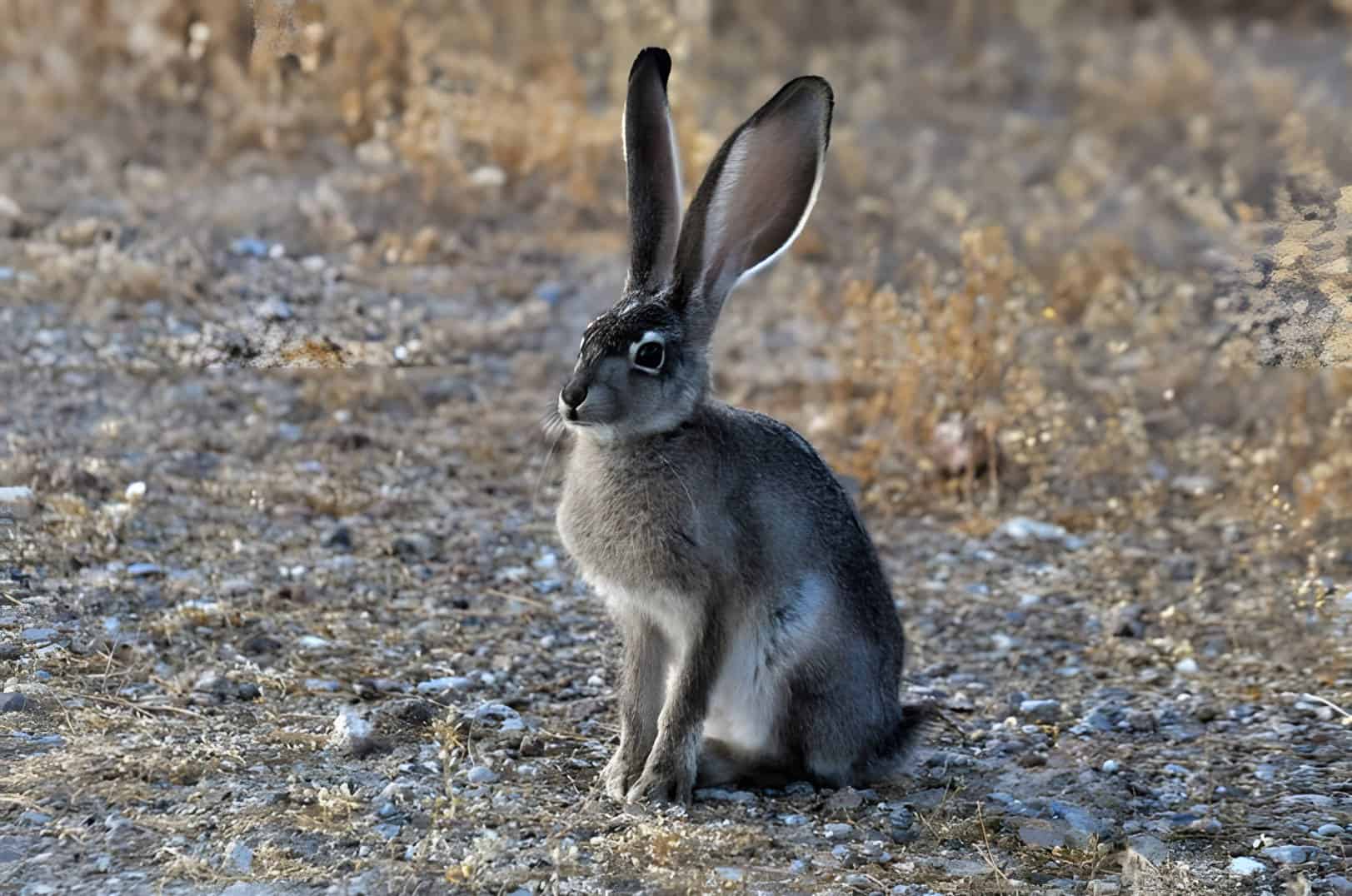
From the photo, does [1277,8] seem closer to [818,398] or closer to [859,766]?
[818,398]

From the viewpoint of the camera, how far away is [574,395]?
157 inches

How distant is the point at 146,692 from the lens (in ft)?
14.8

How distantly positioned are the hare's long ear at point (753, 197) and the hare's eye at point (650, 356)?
0.17m

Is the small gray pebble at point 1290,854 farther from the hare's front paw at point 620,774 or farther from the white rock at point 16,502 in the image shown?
the white rock at point 16,502

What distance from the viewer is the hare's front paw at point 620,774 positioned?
4.27 m

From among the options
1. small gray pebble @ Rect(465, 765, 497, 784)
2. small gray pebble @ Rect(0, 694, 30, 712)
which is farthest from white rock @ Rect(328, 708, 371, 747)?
small gray pebble @ Rect(0, 694, 30, 712)

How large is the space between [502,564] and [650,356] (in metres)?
1.94

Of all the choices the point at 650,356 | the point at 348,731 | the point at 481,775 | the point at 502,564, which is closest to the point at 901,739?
the point at 481,775

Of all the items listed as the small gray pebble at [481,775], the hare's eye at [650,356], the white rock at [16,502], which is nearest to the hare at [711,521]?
the hare's eye at [650,356]

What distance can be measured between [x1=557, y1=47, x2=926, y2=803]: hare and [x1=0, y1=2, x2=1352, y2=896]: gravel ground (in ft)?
0.58

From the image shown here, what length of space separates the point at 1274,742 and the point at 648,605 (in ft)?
6.13

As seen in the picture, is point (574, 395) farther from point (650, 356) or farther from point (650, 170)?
point (650, 170)

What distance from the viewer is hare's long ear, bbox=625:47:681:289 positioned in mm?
4289

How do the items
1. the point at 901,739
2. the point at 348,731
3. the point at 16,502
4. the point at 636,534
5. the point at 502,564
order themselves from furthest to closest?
the point at 502,564
the point at 16,502
the point at 901,739
the point at 348,731
the point at 636,534
